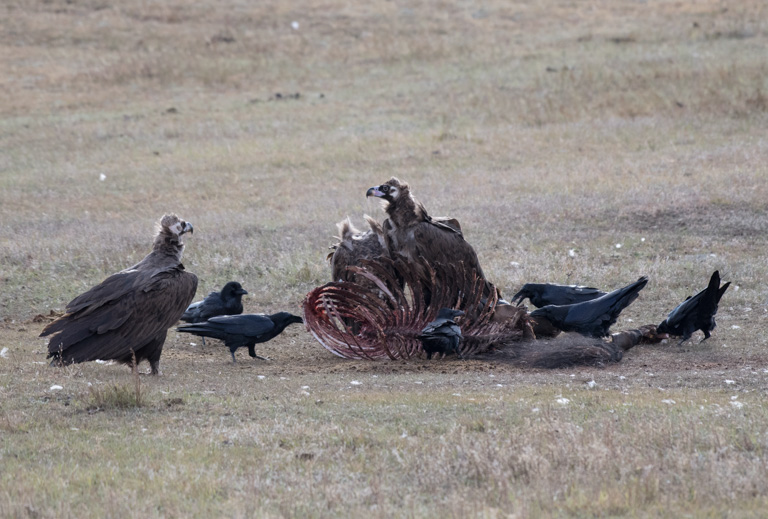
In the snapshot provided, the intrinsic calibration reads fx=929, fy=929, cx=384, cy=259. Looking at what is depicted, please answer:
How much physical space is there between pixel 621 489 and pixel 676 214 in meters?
10.8

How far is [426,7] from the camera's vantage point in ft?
128

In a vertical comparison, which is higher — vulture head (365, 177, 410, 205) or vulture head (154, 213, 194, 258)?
vulture head (365, 177, 410, 205)

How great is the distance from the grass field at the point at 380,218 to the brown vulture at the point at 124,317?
0.83ft

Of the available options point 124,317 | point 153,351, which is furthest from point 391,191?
point 124,317

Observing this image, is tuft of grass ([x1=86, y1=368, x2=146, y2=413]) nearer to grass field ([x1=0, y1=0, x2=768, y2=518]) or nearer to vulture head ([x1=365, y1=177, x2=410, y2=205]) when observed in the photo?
grass field ([x1=0, y1=0, x2=768, y2=518])

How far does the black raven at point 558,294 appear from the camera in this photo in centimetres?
1018

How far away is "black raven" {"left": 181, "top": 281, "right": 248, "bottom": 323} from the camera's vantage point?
10.2m

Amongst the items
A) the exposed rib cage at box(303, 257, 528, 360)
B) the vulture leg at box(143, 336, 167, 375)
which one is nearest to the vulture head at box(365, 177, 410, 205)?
the exposed rib cage at box(303, 257, 528, 360)

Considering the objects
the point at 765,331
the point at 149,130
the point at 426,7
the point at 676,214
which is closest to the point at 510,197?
the point at 676,214

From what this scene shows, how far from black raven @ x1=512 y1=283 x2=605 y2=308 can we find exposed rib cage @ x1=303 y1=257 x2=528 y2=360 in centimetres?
61

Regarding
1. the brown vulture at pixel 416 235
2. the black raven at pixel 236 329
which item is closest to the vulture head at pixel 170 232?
A: the black raven at pixel 236 329

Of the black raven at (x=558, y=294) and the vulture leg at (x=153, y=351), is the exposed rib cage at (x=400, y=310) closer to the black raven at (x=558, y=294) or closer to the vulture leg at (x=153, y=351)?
the black raven at (x=558, y=294)

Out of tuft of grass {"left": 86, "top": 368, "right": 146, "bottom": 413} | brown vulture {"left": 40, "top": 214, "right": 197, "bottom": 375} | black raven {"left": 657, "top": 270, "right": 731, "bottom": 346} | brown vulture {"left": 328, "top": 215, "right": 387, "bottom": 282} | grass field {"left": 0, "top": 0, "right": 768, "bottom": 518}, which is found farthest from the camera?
brown vulture {"left": 328, "top": 215, "right": 387, "bottom": 282}

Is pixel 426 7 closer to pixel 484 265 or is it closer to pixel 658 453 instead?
pixel 484 265
